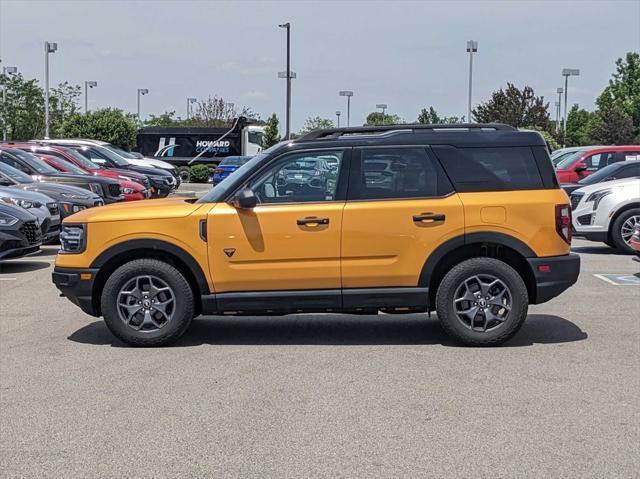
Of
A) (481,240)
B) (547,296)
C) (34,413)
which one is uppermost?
(481,240)

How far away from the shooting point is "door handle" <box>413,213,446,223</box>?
7598 millimetres

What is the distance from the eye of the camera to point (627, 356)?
7.43m

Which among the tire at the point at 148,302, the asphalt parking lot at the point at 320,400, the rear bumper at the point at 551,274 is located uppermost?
the rear bumper at the point at 551,274

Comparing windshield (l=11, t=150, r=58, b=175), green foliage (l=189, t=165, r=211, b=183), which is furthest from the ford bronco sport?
green foliage (l=189, t=165, r=211, b=183)

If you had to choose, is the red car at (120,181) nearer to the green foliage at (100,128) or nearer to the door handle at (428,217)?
the door handle at (428,217)

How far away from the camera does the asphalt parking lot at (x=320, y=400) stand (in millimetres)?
4945

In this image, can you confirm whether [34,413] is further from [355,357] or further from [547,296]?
[547,296]

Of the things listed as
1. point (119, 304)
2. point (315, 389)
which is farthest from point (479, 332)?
point (119, 304)

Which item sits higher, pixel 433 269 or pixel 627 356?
pixel 433 269

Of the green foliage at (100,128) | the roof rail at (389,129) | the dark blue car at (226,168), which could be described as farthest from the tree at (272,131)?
the roof rail at (389,129)

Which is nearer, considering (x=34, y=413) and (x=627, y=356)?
(x=34, y=413)

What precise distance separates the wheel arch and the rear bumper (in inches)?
108

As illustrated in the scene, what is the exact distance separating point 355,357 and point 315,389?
1.08 meters

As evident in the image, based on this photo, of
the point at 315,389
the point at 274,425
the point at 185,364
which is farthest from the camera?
the point at 185,364
